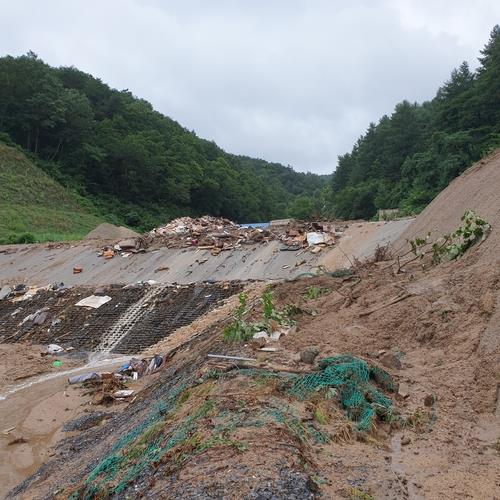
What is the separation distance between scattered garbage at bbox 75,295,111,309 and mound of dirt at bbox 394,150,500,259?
7.83m

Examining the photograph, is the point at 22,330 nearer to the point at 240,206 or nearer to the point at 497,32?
the point at 497,32

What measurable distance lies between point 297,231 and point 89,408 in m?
10.4

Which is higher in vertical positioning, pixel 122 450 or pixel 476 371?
pixel 476 371

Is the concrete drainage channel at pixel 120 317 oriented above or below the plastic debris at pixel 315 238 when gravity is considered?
below

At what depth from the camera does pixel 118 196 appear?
158 ft

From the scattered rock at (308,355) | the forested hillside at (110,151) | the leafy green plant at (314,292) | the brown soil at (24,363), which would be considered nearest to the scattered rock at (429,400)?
the scattered rock at (308,355)

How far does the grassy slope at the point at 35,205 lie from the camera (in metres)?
30.8

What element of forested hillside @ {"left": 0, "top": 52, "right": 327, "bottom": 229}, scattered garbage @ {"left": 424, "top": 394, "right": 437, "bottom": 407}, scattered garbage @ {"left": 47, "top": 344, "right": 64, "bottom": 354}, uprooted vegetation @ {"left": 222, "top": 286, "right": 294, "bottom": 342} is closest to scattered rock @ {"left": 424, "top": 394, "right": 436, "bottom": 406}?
scattered garbage @ {"left": 424, "top": 394, "right": 437, "bottom": 407}

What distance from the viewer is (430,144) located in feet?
124

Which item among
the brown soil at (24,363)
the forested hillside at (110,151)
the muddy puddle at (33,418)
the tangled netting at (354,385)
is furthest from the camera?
the forested hillside at (110,151)

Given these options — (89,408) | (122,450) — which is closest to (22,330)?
(89,408)

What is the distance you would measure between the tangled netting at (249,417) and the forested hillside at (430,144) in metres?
19.3

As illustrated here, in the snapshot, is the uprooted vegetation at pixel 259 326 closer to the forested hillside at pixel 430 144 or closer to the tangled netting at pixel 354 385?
the tangled netting at pixel 354 385

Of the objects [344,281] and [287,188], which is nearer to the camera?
[344,281]
